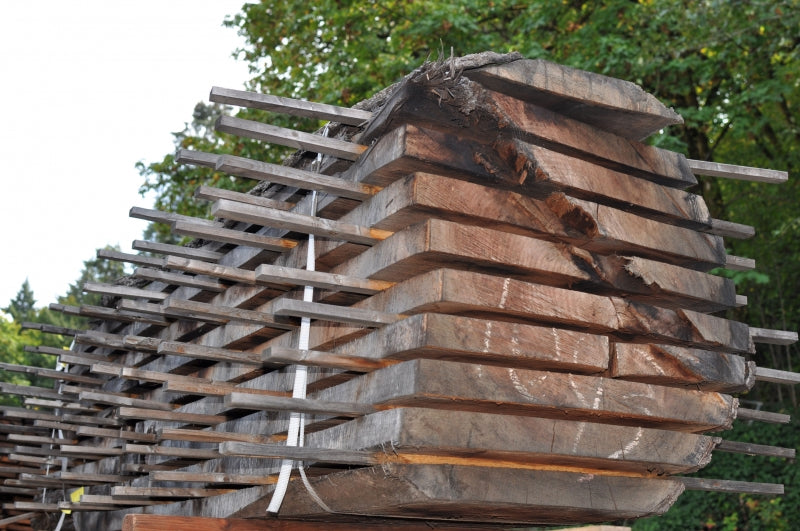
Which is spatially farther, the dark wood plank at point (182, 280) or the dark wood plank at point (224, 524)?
the dark wood plank at point (182, 280)

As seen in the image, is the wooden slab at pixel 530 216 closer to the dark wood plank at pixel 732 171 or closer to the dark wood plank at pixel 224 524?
the dark wood plank at pixel 732 171

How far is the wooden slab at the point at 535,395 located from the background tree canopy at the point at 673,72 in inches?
283

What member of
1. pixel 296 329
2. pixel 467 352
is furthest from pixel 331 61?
pixel 467 352

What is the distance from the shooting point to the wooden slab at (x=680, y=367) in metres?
3.26

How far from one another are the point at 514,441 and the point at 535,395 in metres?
0.16

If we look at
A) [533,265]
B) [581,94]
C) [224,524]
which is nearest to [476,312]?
[533,265]

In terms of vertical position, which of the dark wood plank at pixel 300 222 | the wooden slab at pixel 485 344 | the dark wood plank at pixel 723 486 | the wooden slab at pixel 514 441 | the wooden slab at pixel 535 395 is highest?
the dark wood plank at pixel 300 222

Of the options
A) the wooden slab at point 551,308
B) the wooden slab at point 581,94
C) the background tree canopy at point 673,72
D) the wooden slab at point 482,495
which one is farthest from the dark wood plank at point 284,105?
the background tree canopy at point 673,72

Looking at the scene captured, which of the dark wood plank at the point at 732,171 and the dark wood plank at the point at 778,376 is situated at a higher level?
the dark wood plank at the point at 732,171

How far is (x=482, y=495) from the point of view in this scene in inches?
116

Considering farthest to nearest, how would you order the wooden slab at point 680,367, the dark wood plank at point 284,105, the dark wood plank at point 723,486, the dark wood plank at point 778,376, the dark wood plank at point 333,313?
the dark wood plank at point 778,376
the dark wood plank at point 723,486
the wooden slab at point 680,367
the dark wood plank at point 284,105
the dark wood plank at point 333,313

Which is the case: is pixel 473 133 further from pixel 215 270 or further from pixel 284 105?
pixel 215 270

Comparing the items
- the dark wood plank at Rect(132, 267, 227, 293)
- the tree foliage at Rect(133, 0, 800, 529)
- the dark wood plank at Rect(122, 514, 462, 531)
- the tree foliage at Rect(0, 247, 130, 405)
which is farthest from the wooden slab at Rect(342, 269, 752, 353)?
the tree foliage at Rect(0, 247, 130, 405)

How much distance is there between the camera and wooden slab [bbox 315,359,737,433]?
283 cm
